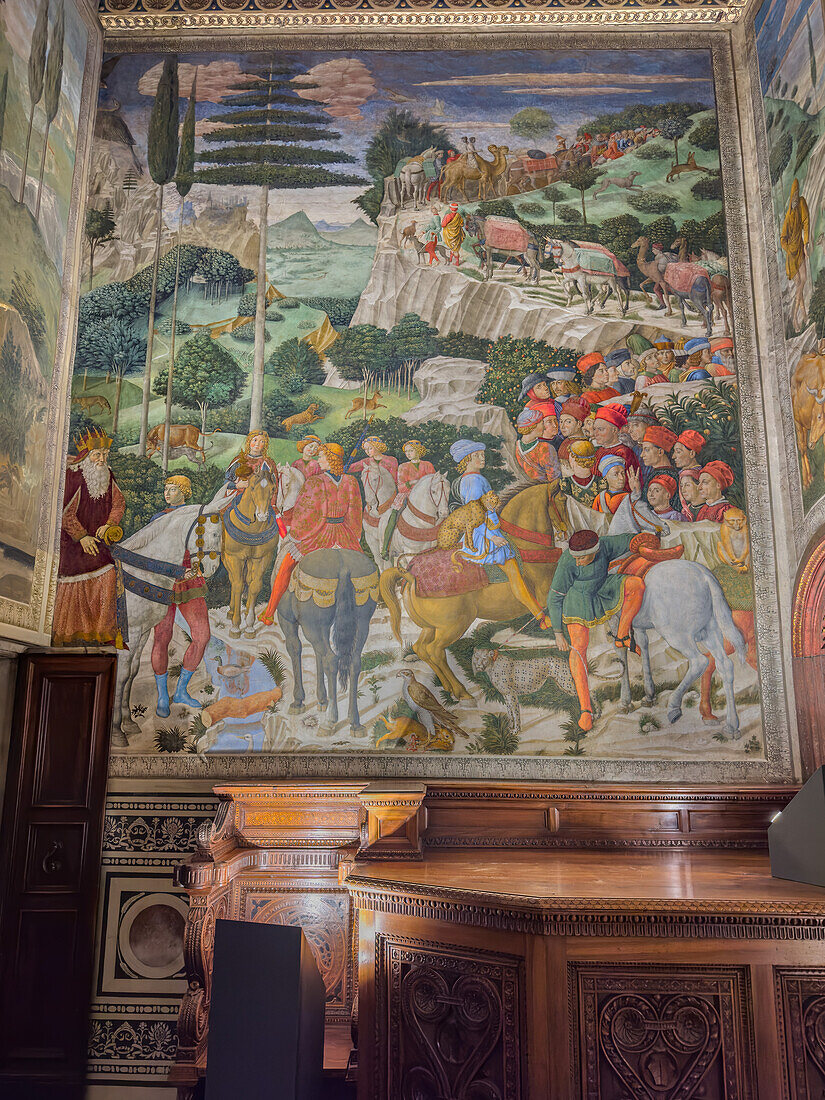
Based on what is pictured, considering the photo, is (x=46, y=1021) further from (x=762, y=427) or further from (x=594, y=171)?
(x=594, y=171)

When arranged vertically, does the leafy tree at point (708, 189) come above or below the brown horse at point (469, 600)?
above

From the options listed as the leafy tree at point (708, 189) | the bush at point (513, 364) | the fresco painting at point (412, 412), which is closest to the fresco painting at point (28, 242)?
the fresco painting at point (412, 412)

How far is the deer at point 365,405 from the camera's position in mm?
7113

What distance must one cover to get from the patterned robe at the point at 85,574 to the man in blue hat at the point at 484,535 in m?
2.95

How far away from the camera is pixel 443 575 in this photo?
677 cm

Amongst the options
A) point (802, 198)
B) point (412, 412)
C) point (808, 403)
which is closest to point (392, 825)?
point (412, 412)

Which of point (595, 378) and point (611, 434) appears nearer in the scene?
point (611, 434)

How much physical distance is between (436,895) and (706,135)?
7.24m

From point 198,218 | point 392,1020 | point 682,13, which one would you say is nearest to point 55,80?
point 198,218

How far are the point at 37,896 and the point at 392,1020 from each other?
378 centimetres

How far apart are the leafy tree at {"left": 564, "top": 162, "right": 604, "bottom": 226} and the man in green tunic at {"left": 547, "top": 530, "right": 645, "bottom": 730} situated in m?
3.31

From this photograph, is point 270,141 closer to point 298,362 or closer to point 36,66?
point 36,66

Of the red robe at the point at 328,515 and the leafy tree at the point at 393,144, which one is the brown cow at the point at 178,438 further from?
the leafy tree at the point at 393,144

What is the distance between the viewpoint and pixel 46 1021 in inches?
237
